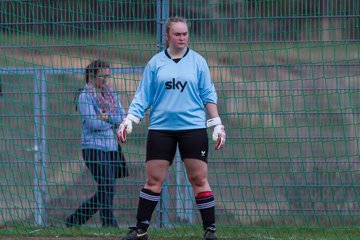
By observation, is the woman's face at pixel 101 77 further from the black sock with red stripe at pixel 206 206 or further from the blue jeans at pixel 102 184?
the black sock with red stripe at pixel 206 206

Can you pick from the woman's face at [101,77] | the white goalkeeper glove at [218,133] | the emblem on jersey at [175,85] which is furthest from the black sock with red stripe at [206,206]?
the woman's face at [101,77]

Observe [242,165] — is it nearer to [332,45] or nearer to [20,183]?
[332,45]

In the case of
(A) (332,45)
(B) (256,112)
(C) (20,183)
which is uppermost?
(A) (332,45)

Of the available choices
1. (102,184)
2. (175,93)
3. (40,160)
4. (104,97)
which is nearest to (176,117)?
(175,93)

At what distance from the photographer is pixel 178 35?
684cm

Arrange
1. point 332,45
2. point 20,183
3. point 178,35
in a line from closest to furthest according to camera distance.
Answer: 1. point 178,35
2. point 332,45
3. point 20,183

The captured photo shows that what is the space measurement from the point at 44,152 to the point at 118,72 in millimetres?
1210

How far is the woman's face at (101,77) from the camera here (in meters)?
8.33

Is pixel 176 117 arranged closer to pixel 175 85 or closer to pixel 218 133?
pixel 175 85

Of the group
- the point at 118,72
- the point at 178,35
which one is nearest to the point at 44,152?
the point at 118,72

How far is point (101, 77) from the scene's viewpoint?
27.4 feet

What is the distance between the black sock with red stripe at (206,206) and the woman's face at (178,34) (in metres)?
1.23

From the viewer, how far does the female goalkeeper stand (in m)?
6.85

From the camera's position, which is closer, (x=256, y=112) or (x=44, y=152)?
(x=256, y=112)
